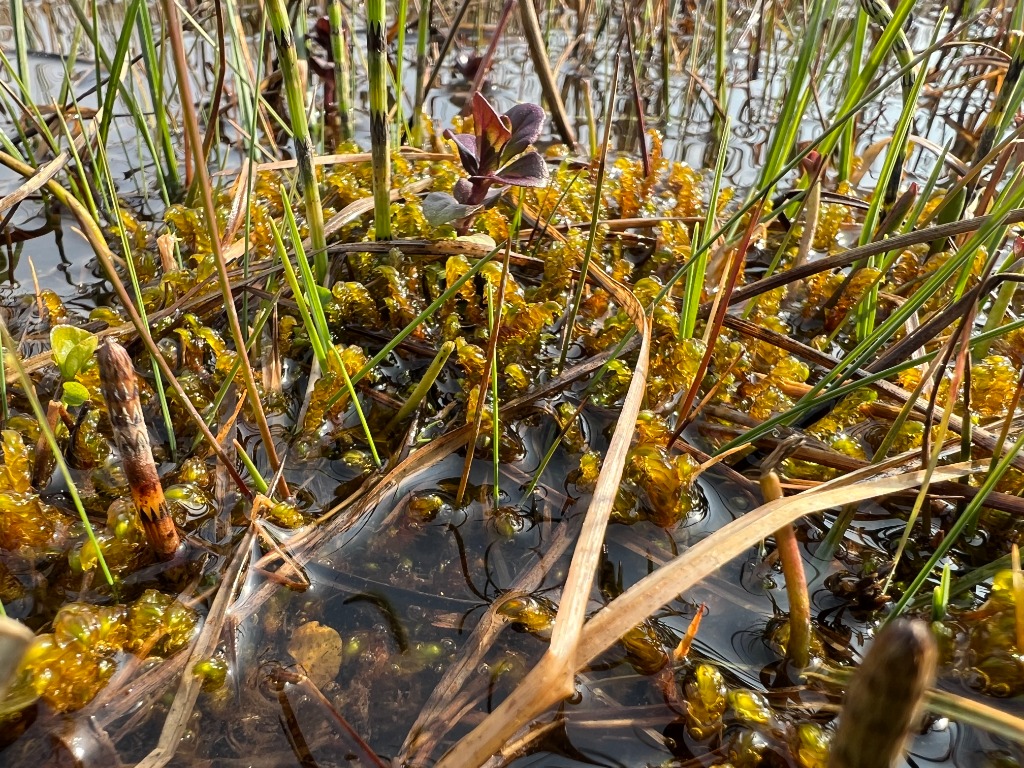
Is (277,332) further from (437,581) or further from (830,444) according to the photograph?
(830,444)

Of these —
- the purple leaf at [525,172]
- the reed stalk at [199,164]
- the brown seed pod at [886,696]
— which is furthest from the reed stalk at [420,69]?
the brown seed pod at [886,696]

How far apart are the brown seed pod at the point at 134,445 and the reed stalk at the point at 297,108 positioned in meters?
0.57

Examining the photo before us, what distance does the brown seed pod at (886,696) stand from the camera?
0.47 m

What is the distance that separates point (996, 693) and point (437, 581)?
822mm

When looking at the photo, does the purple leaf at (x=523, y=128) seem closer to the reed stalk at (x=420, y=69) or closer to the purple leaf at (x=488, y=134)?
the purple leaf at (x=488, y=134)

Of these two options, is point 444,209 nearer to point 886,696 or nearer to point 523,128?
point 523,128

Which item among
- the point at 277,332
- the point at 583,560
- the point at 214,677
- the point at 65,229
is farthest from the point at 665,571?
the point at 65,229

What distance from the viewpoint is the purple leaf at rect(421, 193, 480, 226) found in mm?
1453

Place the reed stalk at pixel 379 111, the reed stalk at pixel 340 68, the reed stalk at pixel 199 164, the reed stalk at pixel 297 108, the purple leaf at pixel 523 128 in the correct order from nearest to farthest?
the reed stalk at pixel 199 164 → the reed stalk at pixel 297 108 → the reed stalk at pixel 379 111 → the purple leaf at pixel 523 128 → the reed stalk at pixel 340 68

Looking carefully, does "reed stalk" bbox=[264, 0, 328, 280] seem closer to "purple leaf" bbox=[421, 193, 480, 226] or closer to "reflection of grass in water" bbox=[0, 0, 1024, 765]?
"reflection of grass in water" bbox=[0, 0, 1024, 765]

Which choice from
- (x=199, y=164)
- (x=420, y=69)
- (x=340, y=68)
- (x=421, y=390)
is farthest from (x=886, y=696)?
(x=420, y=69)

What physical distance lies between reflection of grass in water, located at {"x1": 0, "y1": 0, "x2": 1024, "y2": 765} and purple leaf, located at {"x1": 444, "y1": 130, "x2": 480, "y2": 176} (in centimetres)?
2

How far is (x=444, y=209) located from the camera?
1.47m

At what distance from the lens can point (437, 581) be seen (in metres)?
1.12
